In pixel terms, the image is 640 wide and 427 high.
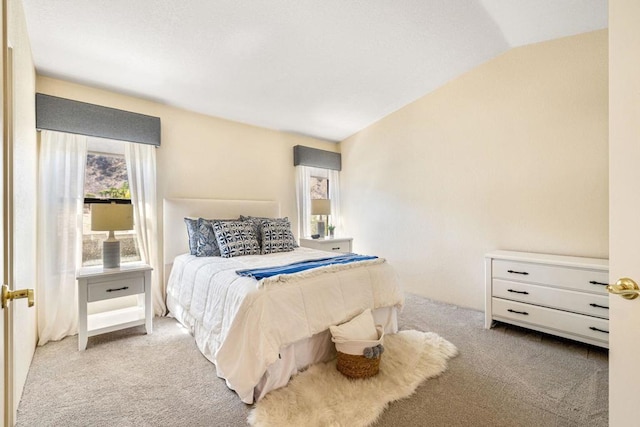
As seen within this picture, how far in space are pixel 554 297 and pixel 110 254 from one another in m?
3.95

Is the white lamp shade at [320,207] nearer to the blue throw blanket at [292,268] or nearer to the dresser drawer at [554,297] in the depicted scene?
the blue throw blanket at [292,268]

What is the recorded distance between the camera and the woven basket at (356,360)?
188cm

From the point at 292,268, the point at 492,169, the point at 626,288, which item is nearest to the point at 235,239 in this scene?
the point at 292,268

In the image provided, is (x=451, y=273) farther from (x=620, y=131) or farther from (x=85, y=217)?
(x=85, y=217)

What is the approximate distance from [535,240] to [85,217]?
450cm

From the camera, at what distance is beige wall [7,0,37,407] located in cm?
157

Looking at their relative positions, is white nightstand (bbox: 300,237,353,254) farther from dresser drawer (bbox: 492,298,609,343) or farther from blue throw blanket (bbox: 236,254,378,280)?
dresser drawer (bbox: 492,298,609,343)

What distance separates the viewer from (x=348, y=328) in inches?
77.7

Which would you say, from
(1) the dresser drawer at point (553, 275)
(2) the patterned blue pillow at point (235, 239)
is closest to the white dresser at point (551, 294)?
(1) the dresser drawer at point (553, 275)

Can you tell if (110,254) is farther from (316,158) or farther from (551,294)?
(551,294)

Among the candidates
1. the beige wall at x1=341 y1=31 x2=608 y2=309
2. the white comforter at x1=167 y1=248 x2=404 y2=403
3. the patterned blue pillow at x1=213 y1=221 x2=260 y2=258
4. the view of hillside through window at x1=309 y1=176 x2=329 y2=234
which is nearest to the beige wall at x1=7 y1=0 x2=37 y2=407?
the white comforter at x1=167 y1=248 x2=404 y2=403

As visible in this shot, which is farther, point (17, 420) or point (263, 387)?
point (263, 387)

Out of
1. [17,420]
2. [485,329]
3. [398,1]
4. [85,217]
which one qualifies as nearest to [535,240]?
[485,329]

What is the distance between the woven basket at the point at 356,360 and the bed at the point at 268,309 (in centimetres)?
20
